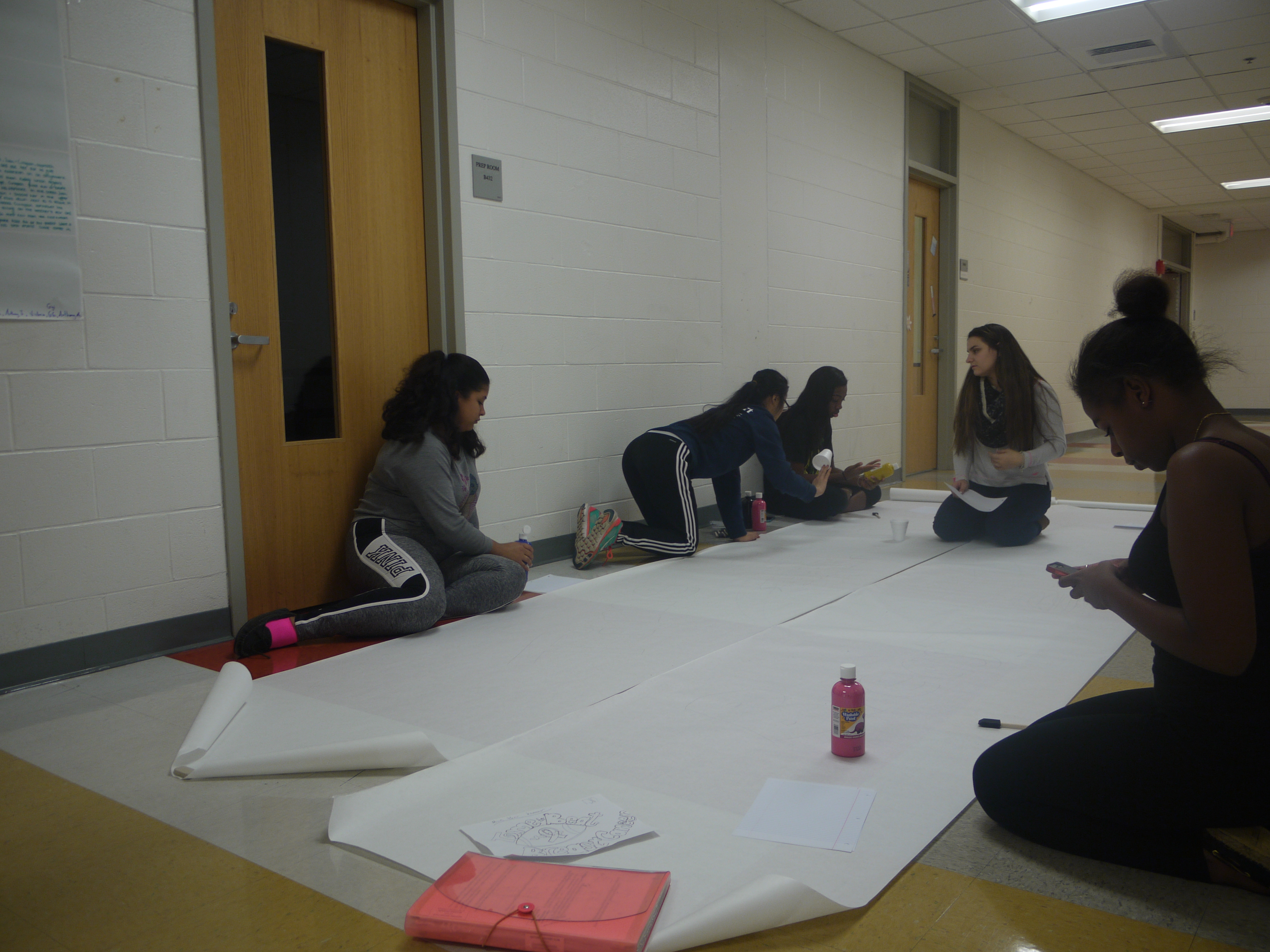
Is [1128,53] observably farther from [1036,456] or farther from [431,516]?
[431,516]

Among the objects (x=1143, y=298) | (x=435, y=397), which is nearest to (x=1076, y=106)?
(x=435, y=397)

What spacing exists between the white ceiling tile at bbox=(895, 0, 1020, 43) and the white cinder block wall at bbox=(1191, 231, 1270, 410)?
9.93m

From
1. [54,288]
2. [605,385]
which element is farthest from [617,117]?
[54,288]

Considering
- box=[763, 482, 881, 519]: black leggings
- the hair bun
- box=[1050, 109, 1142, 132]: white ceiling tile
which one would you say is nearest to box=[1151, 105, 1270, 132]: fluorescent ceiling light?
box=[1050, 109, 1142, 132]: white ceiling tile

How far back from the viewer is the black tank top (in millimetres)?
1372

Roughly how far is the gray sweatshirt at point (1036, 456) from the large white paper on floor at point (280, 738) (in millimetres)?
3068

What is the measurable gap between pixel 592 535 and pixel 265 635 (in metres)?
1.56

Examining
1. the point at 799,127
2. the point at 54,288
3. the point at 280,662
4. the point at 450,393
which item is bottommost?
the point at 280,662

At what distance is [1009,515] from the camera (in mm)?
4484

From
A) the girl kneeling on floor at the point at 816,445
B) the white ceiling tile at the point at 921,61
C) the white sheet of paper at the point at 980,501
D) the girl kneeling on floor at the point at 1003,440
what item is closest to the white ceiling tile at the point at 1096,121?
the white ceiling tile at the point at 921,61

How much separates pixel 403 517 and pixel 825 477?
6.48 feet

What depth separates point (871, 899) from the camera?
59.8 inches

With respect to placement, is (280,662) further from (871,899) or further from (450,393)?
(871,899)

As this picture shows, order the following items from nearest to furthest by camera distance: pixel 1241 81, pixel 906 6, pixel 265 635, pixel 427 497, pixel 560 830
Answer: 1. pixel 560 830
2. pixel 265 635
3. pixel 427 497
4. pixel 906 6
5. pixel 1241 81
